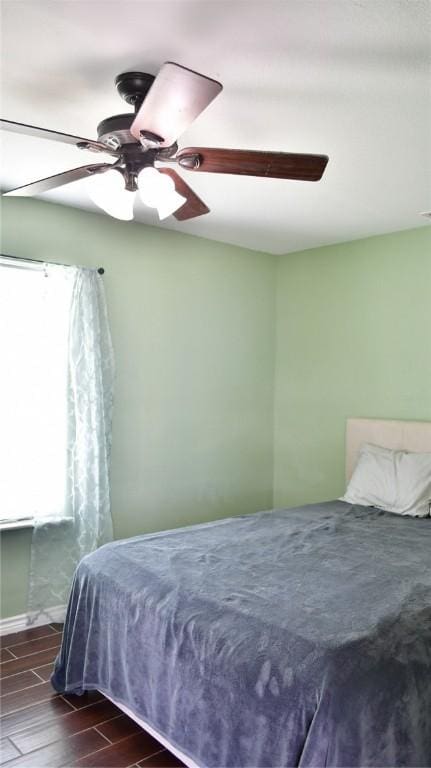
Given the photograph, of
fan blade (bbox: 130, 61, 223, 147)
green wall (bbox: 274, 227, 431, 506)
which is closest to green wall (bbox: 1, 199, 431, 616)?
green wall (bbox: 274, 227, 431, 506)

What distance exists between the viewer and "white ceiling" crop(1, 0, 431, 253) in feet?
5.58

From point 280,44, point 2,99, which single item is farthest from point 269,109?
point 2,99

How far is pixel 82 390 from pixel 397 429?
2076 millimetres

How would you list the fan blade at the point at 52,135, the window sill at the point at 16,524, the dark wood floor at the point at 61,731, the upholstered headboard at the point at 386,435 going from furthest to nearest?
1. the upholstered headboard at the point at 386,435
2. the window sill at the point at 16,524
3. the dark wood floor at the point at 61,731
4. the fan blade at the point at 52,135

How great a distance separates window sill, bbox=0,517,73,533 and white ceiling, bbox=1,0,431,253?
6.27ft

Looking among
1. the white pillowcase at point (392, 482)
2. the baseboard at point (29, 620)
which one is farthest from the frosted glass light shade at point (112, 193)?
the baseboard at point (29, 620)

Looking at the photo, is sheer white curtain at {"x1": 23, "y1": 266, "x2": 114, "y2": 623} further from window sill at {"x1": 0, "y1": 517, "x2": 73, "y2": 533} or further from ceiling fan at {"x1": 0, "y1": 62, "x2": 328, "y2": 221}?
ceiling fan at {"x1": 0, "y1": 62, "x2": 328, "y2": 221}

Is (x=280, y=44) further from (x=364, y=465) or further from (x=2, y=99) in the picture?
(x=364, y=465)

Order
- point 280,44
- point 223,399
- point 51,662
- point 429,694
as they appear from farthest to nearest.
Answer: point 223,399 < point 51,662 < point 280,44 < point 429,694

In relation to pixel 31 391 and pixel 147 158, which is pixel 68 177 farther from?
pixel 31 391

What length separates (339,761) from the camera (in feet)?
5.06

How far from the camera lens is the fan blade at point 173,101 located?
1.52 metres

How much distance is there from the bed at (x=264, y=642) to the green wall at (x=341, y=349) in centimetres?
131

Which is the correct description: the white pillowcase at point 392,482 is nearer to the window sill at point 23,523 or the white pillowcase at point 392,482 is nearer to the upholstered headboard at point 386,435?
the upholstered headboard at point 386,435
